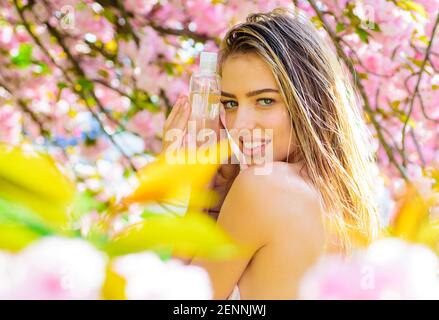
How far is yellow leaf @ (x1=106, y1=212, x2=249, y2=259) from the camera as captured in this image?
24 centimetres

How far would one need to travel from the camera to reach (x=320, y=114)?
127 cm

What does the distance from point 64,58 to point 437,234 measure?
255cm

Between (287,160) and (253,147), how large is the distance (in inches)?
3.3

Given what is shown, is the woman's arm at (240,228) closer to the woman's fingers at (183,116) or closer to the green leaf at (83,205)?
the woman's fingers at (183,116)

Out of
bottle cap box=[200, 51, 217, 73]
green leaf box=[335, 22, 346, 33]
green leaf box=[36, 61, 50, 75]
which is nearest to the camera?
bottle cap box=[200, 51, 217, 73]

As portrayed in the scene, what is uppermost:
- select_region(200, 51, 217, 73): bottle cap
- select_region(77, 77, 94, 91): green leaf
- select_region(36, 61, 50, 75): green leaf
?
select_region(36, 61, 50, 75): green leaf

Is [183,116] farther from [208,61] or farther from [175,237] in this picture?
[175,237]

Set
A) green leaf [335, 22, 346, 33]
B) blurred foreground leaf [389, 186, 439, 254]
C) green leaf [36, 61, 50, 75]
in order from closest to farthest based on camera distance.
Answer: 1. blurred foreground leaf [389, 186, 439, 254]
2. green leaf [335, 22, 346, 33]
3. green leaf [36, 61, 50, 75]

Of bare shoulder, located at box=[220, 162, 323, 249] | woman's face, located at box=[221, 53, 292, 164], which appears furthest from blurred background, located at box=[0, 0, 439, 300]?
bare shoulder, located at box=[220, 162, 323, 249]

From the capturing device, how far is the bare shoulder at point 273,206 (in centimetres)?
112

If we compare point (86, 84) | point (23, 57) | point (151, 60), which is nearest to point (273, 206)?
point (86, 84)

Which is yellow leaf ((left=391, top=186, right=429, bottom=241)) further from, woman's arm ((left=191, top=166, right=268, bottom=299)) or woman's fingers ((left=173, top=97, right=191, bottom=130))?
woman's fingers ((left=173, top=97, right=191, bottom=130))

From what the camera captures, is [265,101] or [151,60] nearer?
[265,101]

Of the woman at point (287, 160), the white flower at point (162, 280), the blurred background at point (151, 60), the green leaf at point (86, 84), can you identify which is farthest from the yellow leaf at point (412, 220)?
the green leaf at point (86, 84)
